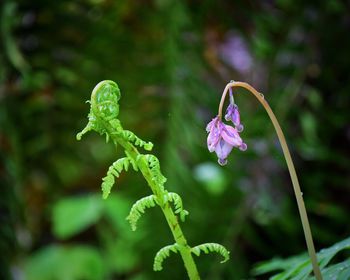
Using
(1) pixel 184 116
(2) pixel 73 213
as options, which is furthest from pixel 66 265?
(1) pixel 184 116

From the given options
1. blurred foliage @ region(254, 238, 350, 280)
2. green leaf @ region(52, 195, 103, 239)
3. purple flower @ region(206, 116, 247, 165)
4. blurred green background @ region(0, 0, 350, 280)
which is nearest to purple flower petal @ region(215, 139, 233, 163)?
purple flower @ region(206, 116, 247, 165)

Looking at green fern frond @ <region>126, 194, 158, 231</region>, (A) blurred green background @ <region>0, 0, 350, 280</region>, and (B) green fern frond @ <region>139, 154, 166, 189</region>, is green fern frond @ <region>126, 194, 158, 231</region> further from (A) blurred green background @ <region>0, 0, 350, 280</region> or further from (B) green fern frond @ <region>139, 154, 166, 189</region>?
(A) blurred green background @ <region>0, 0, 350, 280</region>

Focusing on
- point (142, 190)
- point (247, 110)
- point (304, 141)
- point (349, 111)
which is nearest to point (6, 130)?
point (142, 190)

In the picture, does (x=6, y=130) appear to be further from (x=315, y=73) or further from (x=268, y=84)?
(x=315, y=73)

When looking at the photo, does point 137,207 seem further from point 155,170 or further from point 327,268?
point 327,268

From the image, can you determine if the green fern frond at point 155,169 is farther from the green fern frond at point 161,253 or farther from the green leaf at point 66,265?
the green leaf at point 66,265

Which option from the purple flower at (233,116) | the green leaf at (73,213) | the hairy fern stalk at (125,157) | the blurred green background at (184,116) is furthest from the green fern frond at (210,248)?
the green leaf at (73,213)

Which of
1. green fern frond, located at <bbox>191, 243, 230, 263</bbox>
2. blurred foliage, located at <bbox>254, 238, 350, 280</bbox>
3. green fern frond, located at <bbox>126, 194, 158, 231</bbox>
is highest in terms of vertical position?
green fern frond, located at <bbox>126, 194, 158, 231</bbox>

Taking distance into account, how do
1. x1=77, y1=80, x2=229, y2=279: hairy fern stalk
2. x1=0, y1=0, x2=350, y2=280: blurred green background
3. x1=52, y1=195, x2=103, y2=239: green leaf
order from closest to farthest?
x1=77, y1=80, x2=229, y2=279: hairy fern stalk
x1=0, y1=0, x2=350, y2=280: blurred green background
x1=52, y1=195, x2=103, y2=239: green leaf
